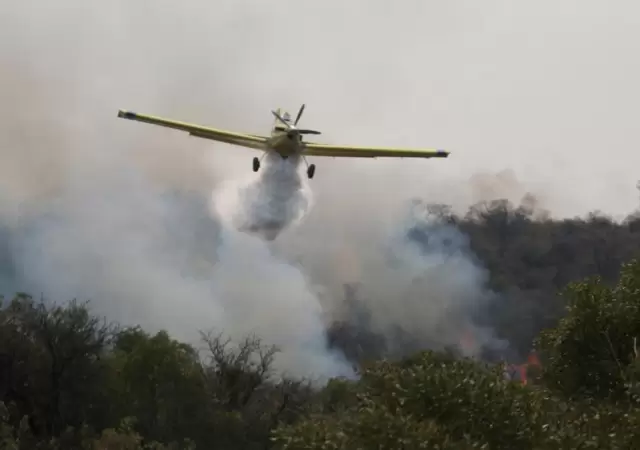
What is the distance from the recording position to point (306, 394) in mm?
79000

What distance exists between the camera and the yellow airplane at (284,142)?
167 feet

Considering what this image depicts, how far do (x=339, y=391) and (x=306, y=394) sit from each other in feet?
13.0

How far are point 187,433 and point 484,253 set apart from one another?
274 ft

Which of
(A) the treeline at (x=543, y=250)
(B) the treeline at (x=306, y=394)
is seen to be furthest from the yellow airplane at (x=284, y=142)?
(A) the treeline at (x=543, y=250)

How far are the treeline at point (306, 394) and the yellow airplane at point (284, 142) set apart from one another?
14.5 m

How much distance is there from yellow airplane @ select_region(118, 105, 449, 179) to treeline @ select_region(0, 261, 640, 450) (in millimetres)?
14466

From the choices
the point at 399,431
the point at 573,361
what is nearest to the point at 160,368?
the point at 573,361

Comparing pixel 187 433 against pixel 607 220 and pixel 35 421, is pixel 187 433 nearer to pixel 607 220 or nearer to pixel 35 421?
pixel 35 421

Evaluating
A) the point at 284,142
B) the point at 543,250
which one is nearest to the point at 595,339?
the point at 284,142

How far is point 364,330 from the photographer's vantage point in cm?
11794

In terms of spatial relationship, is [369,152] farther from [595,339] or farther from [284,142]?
[595,339]

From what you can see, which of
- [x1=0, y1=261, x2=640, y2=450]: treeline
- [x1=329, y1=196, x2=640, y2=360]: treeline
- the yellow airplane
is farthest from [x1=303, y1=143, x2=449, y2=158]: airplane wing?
[x1=329, y1=196, x2=640, y2=360]: treeline

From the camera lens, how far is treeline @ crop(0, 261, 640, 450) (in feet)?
72.8

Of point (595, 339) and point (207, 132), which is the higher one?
point (207, 132)
